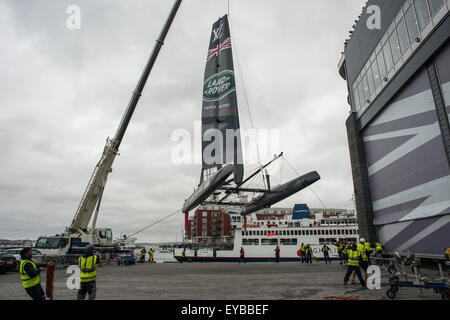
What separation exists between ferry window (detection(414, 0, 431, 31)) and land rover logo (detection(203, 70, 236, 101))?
10692 millimetres

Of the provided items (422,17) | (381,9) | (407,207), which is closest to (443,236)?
(407,207)

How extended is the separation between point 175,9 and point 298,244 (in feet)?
107

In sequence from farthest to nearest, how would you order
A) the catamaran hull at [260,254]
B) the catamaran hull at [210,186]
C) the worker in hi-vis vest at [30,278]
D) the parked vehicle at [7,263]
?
the catamaran hull at [260,254] → the parked vehicle at [7,263] → the catamaran hull at [210,186] → the worker in hi-vis vest at [30,278]

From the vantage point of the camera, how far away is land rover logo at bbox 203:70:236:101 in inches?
593

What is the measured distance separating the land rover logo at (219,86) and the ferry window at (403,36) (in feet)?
35.4

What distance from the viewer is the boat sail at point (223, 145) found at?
13445mm

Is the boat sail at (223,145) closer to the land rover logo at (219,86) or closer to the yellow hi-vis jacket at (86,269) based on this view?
the land rover logo at (219,86)

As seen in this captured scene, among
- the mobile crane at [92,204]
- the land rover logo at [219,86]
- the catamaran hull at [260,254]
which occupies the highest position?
the land rover logo at [219,86]

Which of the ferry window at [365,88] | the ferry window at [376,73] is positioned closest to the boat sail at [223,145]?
the ferry window at [376,73]

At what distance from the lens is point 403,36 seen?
16.3 meters
